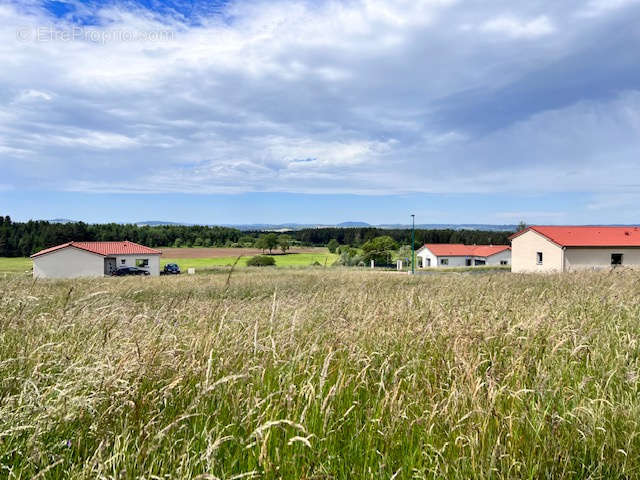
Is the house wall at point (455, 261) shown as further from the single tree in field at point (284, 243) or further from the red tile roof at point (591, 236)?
the single tree in field at point (284, 243)

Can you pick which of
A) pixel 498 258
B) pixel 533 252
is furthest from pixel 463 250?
pixel 533 252

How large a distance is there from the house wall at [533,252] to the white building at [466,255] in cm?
3702

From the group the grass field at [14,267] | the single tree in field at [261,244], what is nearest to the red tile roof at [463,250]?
the single tree in field at [261,244]

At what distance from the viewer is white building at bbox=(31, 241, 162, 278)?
67.8 meters

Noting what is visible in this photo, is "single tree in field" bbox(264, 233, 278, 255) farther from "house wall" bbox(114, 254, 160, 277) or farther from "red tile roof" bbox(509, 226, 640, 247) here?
"red tile roof" bbox(509, 226, 640, 247)

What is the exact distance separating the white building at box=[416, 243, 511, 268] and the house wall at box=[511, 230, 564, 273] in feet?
121

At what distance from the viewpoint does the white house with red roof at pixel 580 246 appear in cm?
4959

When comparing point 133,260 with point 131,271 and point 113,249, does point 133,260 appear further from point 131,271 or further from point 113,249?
point 131,271

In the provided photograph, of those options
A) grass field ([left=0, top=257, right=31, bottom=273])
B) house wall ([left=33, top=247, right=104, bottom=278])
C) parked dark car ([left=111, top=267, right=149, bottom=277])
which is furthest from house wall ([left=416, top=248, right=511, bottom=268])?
grass field ([left=0, top=257, right=31, bottom=273])

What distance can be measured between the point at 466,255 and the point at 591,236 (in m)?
44.8

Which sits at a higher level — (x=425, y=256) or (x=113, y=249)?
(x=113, y=249)

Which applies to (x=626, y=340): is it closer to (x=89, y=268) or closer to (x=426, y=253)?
(x=89, y=268)

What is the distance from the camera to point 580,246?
49.5 m

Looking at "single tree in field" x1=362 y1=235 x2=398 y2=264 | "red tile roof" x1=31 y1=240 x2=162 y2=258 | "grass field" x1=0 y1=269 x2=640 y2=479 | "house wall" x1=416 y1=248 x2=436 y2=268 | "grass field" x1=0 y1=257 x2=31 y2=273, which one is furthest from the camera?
"single tree in field" x1=362 y1=235 x2=398 y2=264
